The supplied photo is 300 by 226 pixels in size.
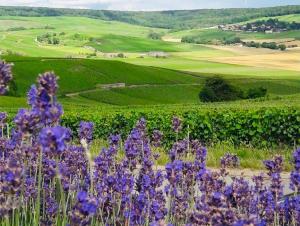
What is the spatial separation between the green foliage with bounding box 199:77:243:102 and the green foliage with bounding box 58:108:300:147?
143 ft

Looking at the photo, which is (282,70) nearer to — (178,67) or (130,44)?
(178,67)

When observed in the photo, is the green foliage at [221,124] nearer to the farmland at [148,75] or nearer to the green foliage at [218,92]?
the farmland at [148,75]

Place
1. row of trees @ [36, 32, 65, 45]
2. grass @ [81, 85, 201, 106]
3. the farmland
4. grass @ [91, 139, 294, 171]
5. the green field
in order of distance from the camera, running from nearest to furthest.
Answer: grass @ [91, 139, 294, 171]
grass @ [81, 85, 201, 106]
the farmland
the green field
row of trees @ [36, 32, 65, 45]

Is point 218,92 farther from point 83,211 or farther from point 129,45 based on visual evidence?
point 129,45

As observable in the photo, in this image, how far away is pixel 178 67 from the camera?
372ft

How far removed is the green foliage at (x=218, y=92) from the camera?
62094mm

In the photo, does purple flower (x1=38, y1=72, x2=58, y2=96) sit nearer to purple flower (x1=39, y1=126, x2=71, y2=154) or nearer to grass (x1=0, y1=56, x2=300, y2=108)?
purple flower (x1=39, y1=126, x2=71, y2=154)

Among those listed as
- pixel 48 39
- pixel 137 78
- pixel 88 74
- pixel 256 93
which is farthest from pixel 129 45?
pixel 256 93

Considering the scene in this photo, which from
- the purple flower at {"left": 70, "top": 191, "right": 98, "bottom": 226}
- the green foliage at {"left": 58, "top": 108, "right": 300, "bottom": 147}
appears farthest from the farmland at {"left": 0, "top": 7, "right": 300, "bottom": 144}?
the purple flower at {"left": 70, "top": 191, "right": 98, "bottom": 226}

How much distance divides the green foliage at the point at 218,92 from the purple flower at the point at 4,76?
195 feet

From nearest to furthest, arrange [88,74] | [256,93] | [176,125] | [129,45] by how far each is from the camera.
→ [176,125]
[256,93]
[88,74]
[129,45]

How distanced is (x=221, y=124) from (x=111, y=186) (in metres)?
13.0

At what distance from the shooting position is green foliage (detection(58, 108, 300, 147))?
1631cm

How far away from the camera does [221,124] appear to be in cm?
1744
